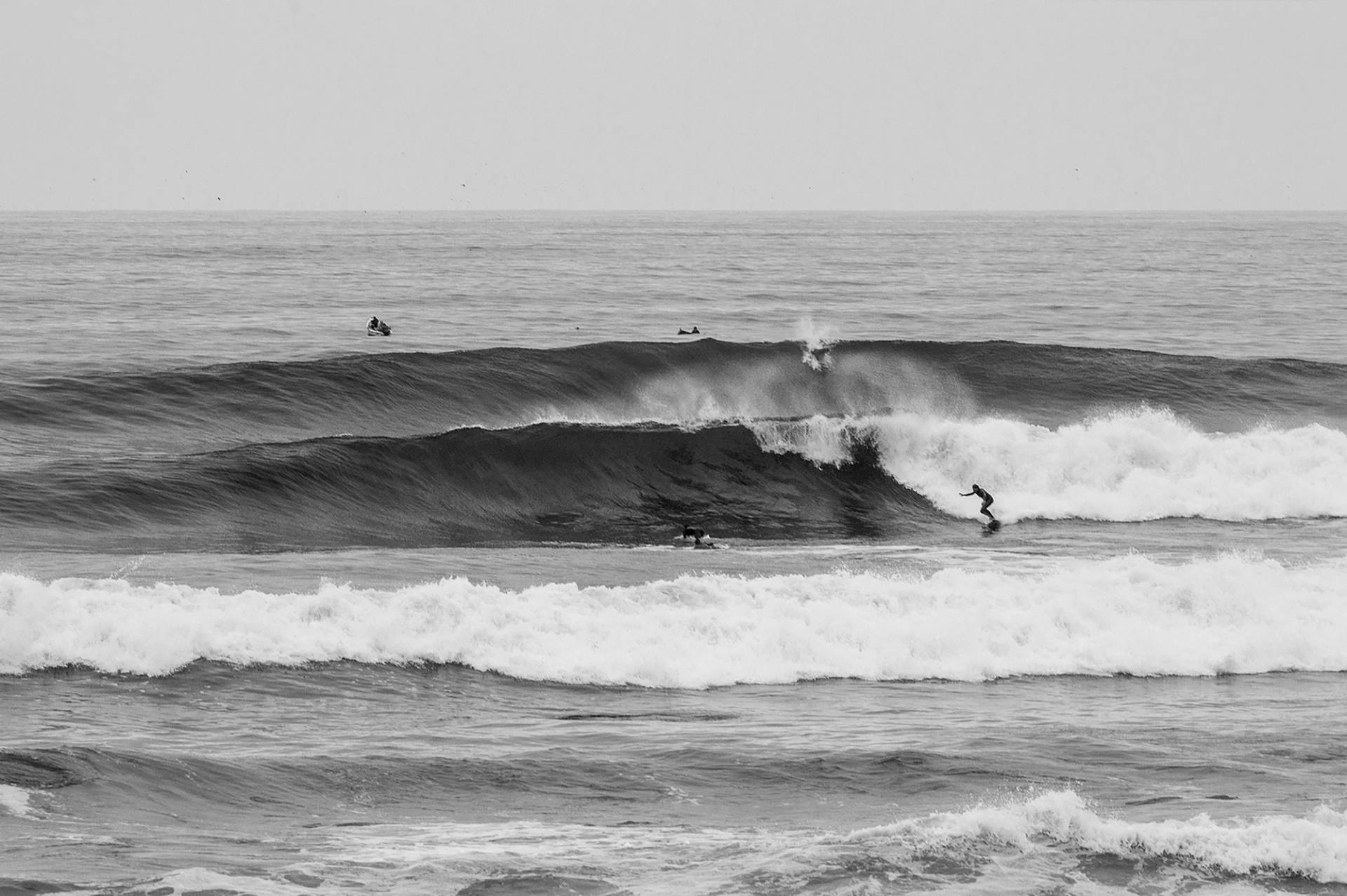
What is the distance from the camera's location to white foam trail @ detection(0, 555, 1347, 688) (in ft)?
47.8

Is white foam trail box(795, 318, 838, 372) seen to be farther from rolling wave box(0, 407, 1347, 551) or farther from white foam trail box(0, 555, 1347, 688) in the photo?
white foam trail box(0, 555, 1347, 688)

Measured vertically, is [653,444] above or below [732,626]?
above

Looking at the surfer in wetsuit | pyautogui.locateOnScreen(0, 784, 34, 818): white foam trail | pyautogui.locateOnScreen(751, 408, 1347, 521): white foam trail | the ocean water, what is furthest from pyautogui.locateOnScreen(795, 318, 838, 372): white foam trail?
pyautogui.locateOnScreen(0, 784, 34, 818): white foam trail

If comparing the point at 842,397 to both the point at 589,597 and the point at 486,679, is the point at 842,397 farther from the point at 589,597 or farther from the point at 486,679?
the point at 486,679

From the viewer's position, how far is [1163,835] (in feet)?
33.8

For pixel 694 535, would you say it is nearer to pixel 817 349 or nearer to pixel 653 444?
pixel 653 444

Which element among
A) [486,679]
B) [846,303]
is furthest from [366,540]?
[846,303]

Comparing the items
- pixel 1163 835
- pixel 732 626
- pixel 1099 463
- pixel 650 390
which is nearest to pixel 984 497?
pixel 1099 463

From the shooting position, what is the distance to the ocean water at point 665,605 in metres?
10.3

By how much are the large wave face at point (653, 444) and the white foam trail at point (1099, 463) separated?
0.05m

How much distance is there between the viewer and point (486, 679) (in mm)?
14688

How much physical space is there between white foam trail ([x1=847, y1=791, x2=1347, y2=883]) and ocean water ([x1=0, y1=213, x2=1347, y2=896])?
32 mm

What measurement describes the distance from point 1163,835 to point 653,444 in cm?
1726

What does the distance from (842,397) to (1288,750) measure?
63.9 ft
